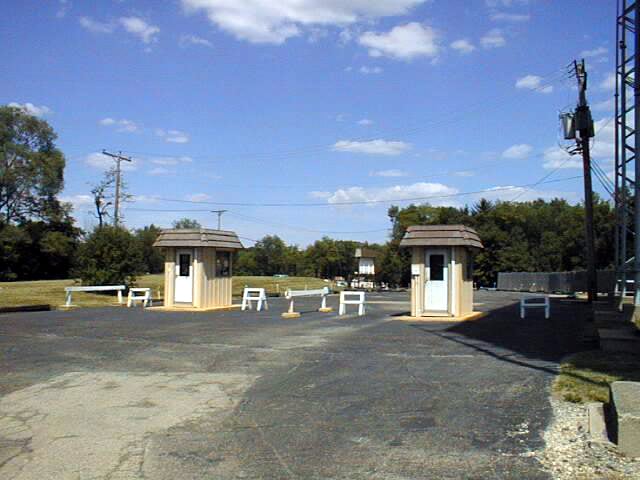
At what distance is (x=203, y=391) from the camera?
8.91 meters

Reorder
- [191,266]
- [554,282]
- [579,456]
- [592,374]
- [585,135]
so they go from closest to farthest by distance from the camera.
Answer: [579,456], [592,374], [191,266], [585,135], [554,282]

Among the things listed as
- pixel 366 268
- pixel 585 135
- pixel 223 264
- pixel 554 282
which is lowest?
pixel 554 282

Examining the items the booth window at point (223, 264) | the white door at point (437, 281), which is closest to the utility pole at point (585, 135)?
the white door at point (437, 281)

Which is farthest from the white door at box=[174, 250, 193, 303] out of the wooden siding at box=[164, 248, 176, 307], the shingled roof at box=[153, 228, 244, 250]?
the shingled roof at box=[153, 228, 244, 250]

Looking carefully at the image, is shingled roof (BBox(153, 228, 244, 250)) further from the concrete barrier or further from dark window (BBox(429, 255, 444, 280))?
the concrete barrier

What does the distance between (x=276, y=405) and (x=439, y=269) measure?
13240 mm

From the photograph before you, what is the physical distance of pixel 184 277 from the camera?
983 inches

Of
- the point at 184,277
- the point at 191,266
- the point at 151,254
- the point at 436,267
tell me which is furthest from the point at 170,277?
the point at 151,254

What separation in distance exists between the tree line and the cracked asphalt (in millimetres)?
20813

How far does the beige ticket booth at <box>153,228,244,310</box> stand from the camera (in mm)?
24688

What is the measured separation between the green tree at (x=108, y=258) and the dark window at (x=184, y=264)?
33.4 feet

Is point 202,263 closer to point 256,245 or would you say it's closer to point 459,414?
point 459,414

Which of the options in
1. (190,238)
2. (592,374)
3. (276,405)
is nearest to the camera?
(276,405)

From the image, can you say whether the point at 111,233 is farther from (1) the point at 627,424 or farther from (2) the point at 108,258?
(1) the point at 627,424
